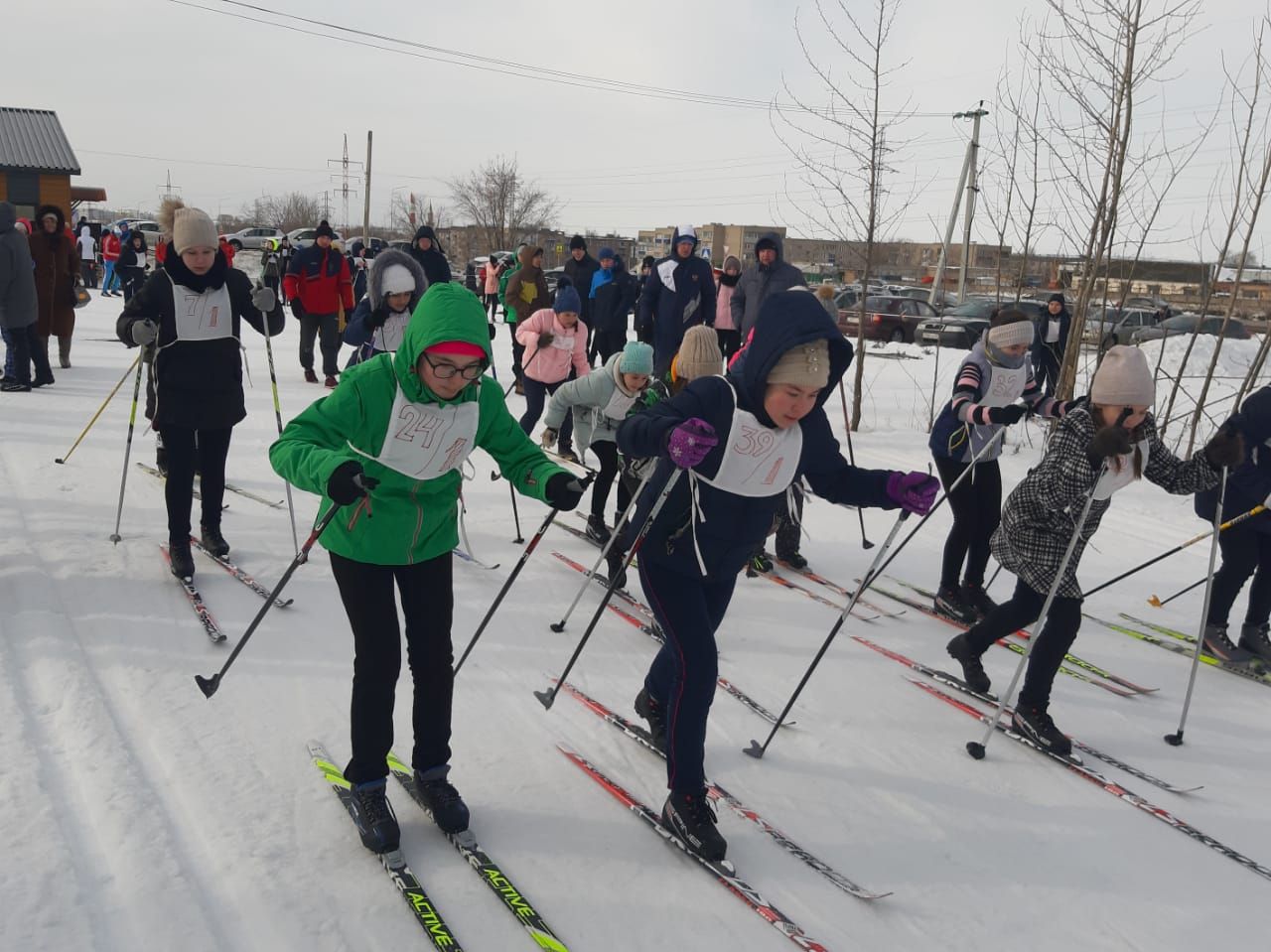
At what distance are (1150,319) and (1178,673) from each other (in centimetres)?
1774

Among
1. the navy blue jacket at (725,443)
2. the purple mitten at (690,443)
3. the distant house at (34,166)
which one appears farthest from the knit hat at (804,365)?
the distant house at (34,166)

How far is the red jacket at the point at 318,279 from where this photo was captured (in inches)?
413

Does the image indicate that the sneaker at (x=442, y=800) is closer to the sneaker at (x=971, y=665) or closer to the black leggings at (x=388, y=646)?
the black leggings at (x=388, y=646)

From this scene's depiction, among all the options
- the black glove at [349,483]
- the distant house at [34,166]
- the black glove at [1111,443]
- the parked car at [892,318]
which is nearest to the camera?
the black glove at [349,483]

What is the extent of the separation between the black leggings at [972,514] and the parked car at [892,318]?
1588cm

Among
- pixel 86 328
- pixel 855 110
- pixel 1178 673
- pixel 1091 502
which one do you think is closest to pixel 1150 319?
pixel 855 110

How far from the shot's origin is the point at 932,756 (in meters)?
3.72

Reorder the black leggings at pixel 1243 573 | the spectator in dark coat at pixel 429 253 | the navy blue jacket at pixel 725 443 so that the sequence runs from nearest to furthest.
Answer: the navy blue jacket at pixel 725 443 < the black leggings at pixel 1243 573 < the spectator in dark coat at pixel 429 253

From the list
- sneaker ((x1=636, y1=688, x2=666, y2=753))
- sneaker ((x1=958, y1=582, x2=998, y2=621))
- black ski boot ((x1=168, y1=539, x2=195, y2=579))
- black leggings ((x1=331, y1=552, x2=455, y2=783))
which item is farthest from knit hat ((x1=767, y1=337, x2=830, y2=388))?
black ski boot ((x1=168, y1=539, x2=195, y2=579))

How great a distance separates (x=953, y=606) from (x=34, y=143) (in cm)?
2741

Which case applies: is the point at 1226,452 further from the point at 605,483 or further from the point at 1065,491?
the point at 605,483

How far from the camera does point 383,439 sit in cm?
260

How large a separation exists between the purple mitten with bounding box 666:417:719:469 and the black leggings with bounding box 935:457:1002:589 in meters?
2.68

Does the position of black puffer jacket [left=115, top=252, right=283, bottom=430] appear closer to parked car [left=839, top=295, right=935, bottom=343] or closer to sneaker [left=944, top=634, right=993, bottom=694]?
sneaker [left=944, top=634, right=993, bottom=694]
